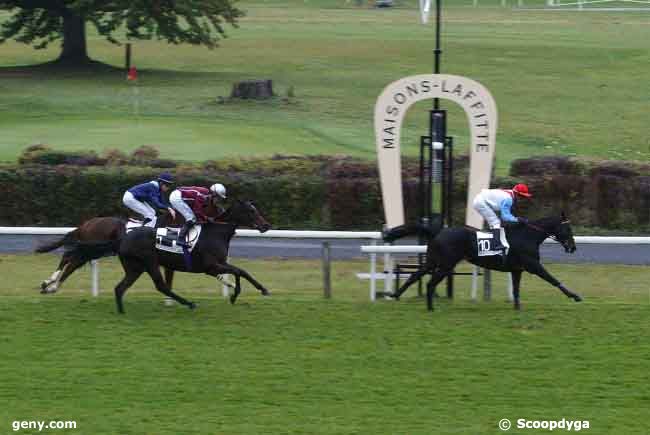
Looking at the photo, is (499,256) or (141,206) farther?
(141,206)

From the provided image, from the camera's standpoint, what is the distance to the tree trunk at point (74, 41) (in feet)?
88.0

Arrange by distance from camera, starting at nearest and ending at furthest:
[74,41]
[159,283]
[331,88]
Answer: [159,283], [331,88], [74,41]

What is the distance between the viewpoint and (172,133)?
2028cm

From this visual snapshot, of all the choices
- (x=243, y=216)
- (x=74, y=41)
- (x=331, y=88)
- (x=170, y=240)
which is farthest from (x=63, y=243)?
(x=74, y=41)

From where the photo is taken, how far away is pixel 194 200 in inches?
393

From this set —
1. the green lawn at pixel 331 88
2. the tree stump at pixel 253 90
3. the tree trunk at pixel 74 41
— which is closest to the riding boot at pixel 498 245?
the green lawn at pixel 331 88

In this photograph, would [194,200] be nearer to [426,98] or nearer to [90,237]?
[90,237]

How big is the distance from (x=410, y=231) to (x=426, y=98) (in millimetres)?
1420

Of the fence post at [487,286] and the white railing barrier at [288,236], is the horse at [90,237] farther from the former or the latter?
the fence post at [487,286]

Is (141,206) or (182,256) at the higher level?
(141,206)

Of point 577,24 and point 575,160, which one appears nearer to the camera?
point 575,160

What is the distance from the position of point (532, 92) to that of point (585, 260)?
13.9 meters

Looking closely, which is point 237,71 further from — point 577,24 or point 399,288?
point 399,288

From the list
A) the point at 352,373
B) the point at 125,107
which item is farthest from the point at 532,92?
the point at 352,373
